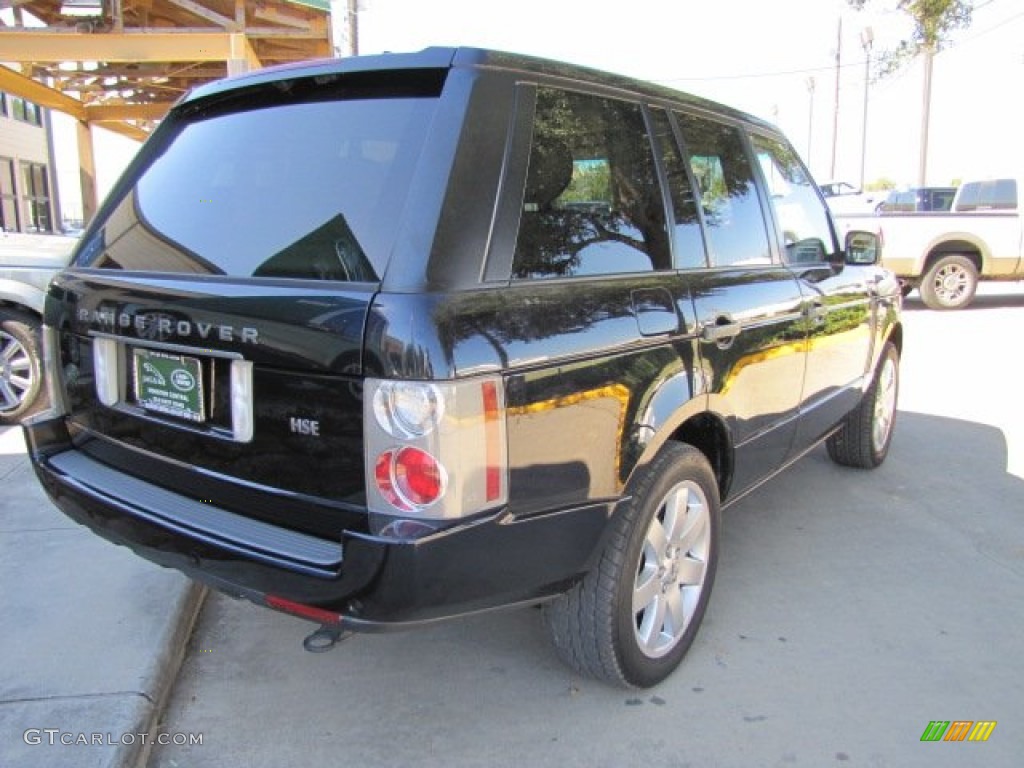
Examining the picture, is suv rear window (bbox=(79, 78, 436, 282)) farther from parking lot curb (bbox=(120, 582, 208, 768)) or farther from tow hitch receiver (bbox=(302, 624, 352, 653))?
parking lot curb (bbox=(120, 582, 208, 768))

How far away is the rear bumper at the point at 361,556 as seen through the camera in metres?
1.98

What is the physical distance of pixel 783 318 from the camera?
337 cm

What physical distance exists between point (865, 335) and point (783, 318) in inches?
53.7

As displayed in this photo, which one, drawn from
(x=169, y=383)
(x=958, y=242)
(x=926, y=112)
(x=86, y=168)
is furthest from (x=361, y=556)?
(x=926, y=112)

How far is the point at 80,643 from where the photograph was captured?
2920mm

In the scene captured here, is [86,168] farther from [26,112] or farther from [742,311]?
[742,311]

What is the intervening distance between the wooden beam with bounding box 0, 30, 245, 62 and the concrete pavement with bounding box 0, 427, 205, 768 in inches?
304

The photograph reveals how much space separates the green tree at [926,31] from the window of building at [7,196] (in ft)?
78.7

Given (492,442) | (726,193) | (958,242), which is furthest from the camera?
(958,242)

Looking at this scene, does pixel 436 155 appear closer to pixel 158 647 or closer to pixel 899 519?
pixel 158 647

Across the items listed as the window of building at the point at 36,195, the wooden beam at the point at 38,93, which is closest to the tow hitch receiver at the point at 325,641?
the wooden beam at the point at 38,93

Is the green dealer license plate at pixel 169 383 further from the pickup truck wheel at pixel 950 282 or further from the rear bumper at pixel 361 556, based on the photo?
the pickup truck wheel at pixel 950 282

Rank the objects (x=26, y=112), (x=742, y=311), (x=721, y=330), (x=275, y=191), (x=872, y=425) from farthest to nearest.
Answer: (x=26, y=112) < (x=872, y=425) < (x=742, y=311) < (x=721, y=330) < (x=275, y=191)

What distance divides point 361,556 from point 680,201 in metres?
1.73
